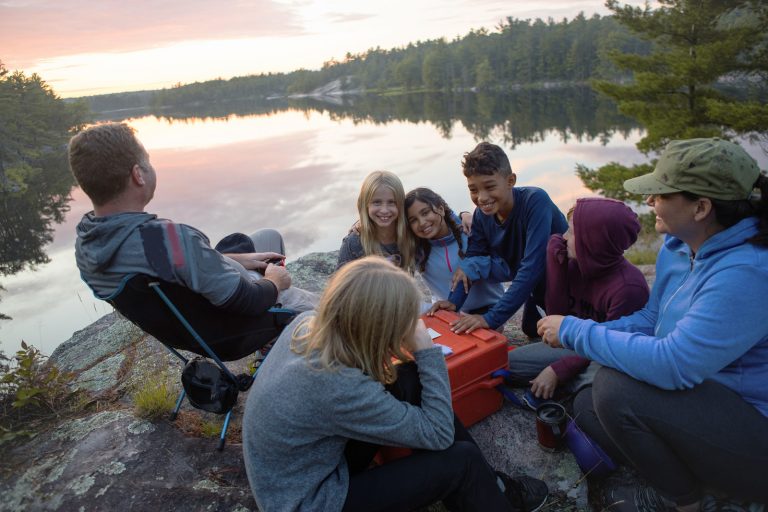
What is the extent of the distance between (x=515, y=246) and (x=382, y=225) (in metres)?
1.03

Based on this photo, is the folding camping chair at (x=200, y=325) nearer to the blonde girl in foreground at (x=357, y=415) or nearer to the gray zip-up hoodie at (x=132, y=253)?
the gray zip-up hoodie at (x=132, y=253)

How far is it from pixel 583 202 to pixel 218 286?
2.03m

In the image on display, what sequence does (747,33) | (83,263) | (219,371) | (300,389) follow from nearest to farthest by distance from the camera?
(300,389)
(83,263)
(219,371)
(747,33)

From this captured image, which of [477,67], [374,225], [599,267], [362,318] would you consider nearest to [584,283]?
[599,267]

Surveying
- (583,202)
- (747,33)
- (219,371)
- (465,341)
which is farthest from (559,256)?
(747,33)

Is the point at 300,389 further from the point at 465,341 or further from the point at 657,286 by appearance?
the point at 657,286

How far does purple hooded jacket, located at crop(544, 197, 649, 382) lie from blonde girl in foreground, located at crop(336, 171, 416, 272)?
1.21 metres

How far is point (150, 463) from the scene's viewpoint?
2.51 metres

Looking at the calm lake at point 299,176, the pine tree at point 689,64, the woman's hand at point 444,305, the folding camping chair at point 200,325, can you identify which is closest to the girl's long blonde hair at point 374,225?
the woman's hand at point 444,305

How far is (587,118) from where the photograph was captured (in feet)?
104

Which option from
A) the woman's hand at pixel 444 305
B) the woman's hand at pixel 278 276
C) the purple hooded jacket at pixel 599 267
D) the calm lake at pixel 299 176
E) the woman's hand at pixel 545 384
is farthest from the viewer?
the calm lake at pixel 299 176

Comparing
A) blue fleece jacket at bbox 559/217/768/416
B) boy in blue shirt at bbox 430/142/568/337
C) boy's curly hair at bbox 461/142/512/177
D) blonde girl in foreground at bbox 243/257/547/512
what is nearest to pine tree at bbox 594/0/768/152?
boy in blue shirt at bbox 430/142/568/337

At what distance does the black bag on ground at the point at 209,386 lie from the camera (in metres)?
2.57

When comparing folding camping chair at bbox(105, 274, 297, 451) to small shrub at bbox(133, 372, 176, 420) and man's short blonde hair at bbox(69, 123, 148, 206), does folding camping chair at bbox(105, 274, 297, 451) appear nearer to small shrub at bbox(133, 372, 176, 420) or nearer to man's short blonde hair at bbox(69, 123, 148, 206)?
small shrub at bbox(133, 372, 176, 420)
